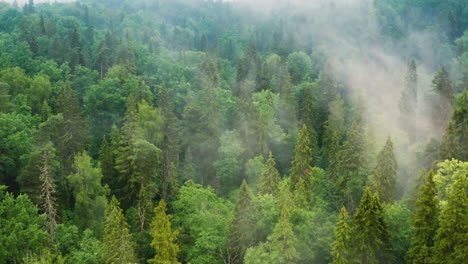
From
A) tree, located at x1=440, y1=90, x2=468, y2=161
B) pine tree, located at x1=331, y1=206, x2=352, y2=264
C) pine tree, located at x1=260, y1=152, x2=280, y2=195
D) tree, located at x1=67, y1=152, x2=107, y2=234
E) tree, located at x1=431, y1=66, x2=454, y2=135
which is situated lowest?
tree, located at x1=67, y1=152, x2=107, y2=234

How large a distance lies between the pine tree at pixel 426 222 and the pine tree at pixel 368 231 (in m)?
2.68

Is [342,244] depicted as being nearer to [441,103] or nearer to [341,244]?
[341,244]

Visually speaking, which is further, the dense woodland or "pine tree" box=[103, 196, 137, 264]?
"pine tree" box=[103, 196, 137, 264]

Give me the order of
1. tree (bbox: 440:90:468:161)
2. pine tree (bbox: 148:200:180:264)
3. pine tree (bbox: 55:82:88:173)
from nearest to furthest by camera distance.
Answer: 1. pine tree (bbox: 148:200:180:264)
2. tree (bbox: 440:90:468:161)
3. pine tree (bbox: 55:82:88:173)

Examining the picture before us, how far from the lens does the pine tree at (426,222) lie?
3425cm

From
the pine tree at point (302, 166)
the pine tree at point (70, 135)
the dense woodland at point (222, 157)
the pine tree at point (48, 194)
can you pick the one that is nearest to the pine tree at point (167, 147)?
the dense woodland at point (222, 157)

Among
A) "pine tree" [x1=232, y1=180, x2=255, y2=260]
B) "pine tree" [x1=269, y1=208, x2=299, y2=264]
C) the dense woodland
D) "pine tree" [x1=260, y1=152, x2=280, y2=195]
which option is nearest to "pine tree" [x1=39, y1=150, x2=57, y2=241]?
the dense woodland

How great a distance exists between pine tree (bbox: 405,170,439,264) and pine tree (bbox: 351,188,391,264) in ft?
8.78

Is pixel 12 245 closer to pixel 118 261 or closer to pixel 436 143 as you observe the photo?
pixel 118 261

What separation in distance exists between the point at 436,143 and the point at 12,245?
42780 millimetres

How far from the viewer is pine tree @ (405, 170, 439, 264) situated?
34250 millimetres

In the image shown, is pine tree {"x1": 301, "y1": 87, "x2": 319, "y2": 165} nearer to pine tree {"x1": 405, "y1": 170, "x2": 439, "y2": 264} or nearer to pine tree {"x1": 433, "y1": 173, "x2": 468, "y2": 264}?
pine tree {"x1": 405, "y1": 170, "x2": 439, "y2": 264}

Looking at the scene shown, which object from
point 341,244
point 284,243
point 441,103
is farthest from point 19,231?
point 441,103

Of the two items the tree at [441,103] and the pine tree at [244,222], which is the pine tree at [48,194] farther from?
the tree at [441,103]
